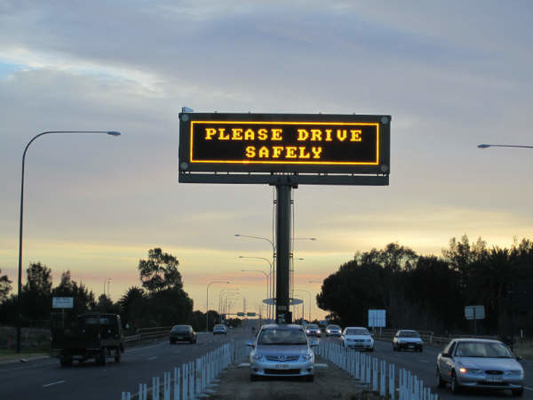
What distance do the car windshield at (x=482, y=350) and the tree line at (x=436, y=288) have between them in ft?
74.1

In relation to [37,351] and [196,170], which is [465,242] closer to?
[37,351]

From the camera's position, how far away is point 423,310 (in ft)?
329

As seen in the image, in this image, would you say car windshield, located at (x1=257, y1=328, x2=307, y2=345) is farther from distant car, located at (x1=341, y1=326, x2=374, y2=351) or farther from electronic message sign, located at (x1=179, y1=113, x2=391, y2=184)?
distant car, located at (x1=341, y1=326, x2=374, y2=351)

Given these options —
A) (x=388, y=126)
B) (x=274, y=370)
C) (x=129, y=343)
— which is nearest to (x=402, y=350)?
(x=129, y=343)

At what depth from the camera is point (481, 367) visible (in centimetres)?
1988

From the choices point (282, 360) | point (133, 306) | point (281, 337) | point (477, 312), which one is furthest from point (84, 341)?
point (133, 306)

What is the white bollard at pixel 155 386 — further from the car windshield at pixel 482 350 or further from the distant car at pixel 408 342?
the distant car at pixel 408 342

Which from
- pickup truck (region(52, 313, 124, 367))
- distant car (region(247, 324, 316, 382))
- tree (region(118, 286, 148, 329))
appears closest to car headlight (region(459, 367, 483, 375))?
distant car (region(247, 324, 316, 382))

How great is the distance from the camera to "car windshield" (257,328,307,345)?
2343 centimetres

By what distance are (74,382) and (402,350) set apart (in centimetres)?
3280

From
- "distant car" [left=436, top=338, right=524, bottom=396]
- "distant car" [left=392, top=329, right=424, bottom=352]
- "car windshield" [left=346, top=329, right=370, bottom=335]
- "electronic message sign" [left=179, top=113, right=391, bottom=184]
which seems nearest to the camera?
"distant car" [left=436, top=338, right=524, bottom=396]

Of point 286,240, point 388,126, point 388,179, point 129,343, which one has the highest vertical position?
point 388,126

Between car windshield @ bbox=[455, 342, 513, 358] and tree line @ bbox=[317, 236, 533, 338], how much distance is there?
22589 mm

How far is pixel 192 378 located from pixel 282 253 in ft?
55.9
